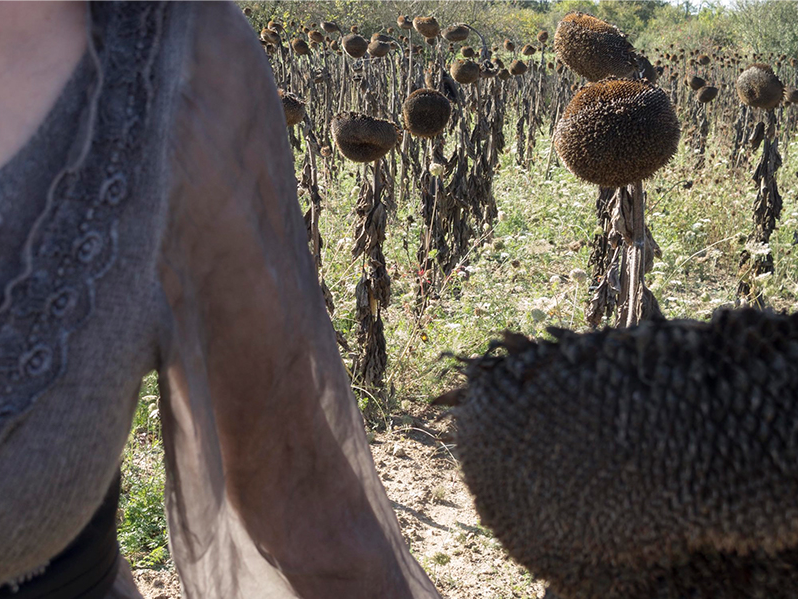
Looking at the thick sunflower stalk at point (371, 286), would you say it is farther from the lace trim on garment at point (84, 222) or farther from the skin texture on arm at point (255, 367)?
the lace trim on garment at point (84, 222)

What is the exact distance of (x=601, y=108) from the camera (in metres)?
2.28

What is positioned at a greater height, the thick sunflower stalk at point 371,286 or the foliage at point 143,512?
the thick sunflower stalk at point 371,286

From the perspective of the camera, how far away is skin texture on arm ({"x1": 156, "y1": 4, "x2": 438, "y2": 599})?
3.23 feet

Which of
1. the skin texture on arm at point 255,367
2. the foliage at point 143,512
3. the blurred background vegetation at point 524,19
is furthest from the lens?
the blurred background vegetation at point 524,19

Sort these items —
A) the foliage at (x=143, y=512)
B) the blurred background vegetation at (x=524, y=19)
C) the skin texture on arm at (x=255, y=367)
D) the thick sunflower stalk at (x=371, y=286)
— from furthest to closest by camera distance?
1. the blurred background vegetation at (x=524, y=19)
2. the thick sunflower stalk at (x=371, y=286)
3. the foliage at (x=143, y=512)
4. the skin texture on arm at (x=255, y=367)

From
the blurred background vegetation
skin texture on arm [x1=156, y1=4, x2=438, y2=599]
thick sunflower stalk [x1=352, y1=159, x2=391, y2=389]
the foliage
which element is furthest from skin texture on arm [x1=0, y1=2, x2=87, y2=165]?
the blurred background vegetation

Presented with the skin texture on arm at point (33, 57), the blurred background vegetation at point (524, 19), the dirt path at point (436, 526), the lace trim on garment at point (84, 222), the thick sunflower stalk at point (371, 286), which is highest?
Result: the blurred background vegetation at point (524, 19)

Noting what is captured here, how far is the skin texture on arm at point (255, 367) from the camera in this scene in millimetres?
984

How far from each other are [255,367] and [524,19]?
33.7 meters

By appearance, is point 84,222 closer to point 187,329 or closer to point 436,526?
point 187,329

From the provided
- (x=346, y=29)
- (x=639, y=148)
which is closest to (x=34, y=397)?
(x=639, y=148)

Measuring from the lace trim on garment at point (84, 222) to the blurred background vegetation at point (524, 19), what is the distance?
56.0ft

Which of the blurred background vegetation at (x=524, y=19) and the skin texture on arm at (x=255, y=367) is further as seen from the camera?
the blurred background vegetation at (x=524, y=19)

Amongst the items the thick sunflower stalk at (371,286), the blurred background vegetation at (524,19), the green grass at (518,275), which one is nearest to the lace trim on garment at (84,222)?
the green grass at (518,275)
